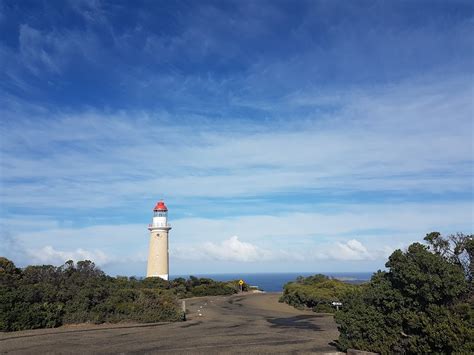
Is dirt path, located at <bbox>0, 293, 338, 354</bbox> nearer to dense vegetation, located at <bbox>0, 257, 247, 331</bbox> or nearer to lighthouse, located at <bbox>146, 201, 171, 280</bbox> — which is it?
dense vegetation, located at <bbox>0, 257, 247, 331</bbox>

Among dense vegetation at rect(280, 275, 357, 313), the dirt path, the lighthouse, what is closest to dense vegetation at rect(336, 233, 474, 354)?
the dirt path

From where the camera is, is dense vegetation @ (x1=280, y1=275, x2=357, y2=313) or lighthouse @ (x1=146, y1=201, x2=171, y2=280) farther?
lighthouse @ (x1=146, y1=201, x2=171, y2=280)

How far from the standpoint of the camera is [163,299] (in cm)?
2305

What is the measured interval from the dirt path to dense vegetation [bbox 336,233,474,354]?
1.62 metres

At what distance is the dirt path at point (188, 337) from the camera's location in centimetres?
1382

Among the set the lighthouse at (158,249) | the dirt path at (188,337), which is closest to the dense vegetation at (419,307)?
the dirt path at (188,337)

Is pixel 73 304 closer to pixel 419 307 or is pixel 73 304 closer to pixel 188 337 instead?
pixel 188 337

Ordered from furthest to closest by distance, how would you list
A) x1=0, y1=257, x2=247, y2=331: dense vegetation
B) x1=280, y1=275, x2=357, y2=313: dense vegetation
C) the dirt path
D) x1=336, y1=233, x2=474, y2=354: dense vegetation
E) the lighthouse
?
the lighthouse
x1=280, y1=275, x2=357, y2=313: dense vegetation
x1=0, y1=257, x2=247, y2=331: dense vegetation
the dirt path
x1=336, y1=233, x2=474, y2=354: dense vegetation

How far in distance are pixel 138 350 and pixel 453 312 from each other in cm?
952

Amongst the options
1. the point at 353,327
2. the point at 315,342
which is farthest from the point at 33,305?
the point at 353,327

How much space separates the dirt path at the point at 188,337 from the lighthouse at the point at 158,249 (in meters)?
20.0

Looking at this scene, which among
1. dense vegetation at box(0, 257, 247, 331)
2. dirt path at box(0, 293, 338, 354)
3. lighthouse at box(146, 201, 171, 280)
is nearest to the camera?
dirt path at box(0, 293, 338, 354)

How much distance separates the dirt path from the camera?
45.3 ft

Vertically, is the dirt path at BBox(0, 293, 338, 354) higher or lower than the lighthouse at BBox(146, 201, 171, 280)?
lower
